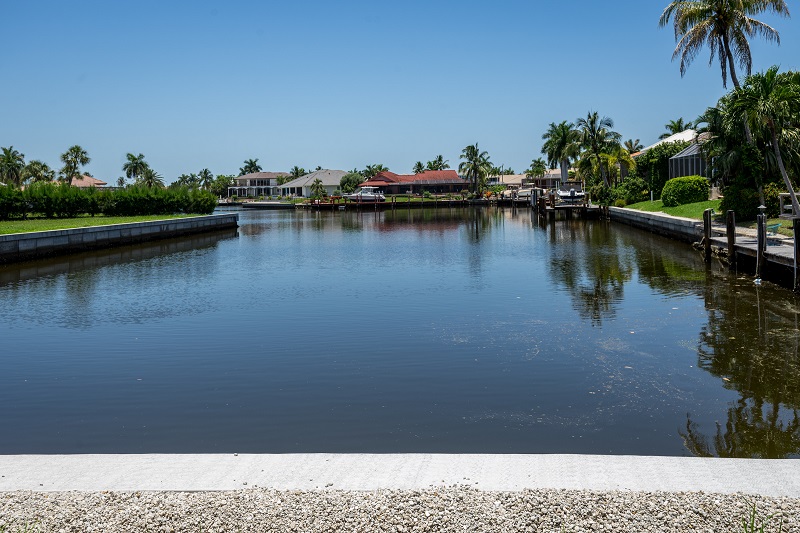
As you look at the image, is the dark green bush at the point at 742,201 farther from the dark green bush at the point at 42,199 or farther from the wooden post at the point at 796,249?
the dark green bush at the point at 42,199

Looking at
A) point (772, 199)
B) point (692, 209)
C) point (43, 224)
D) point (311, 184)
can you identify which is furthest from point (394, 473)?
point (311, 184)

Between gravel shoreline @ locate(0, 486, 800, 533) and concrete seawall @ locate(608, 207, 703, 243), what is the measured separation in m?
28.0

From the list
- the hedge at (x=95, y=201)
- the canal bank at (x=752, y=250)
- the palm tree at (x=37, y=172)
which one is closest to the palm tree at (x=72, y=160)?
the palm tree at (x=37, y=172)

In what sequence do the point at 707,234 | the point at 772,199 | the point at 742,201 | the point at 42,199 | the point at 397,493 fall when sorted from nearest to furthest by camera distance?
the point at 397,493 < the point at 707,234 < the point at 772,199 < the point at 742,201 < the point at 42,199

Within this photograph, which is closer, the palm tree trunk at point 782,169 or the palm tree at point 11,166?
the palm tree trunk at point 782,169

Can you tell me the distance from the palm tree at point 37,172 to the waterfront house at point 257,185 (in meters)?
42.1

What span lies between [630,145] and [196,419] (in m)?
115

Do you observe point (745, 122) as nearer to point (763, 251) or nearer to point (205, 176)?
point (763, 251)

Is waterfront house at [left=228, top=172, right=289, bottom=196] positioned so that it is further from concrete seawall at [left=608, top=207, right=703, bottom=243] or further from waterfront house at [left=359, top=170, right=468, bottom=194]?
concrete seawall at [left=608, top=207, right=703, bottom=243]

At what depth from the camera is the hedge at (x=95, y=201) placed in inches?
1813

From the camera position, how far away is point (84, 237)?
1374 inches

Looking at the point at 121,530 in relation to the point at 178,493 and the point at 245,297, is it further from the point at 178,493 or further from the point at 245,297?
the point at 245,297

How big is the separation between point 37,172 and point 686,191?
4173 inches

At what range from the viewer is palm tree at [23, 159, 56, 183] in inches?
4505
